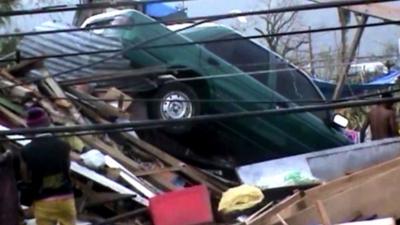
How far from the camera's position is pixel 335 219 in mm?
7918

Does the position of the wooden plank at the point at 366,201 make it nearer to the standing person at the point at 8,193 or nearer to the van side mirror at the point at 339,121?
the standing person at the point at 8,193

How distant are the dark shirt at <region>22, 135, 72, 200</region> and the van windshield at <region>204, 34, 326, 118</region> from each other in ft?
17.4

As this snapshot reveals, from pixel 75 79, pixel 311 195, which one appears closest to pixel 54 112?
pixel 75 79

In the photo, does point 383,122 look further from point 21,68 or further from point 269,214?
point 269,214

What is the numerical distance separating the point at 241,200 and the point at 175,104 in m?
2.69

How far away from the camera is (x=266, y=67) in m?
14.7

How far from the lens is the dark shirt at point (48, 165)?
373 inches

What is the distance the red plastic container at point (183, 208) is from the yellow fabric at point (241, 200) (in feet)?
1.01

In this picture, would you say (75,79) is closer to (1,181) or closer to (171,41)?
(171,41)

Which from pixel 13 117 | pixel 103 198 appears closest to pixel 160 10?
pixel 13 117

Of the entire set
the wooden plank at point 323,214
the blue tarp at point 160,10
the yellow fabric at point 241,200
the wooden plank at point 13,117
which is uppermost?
the blue tarp at point 160,10

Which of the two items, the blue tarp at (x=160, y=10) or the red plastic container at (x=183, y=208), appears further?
the blue tarp at (x=160, y=10)

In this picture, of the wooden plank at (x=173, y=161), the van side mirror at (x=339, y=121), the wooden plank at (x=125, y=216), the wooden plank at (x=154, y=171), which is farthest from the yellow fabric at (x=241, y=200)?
the van side mirror at (x=339, y=121)

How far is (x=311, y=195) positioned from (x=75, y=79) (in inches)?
227
